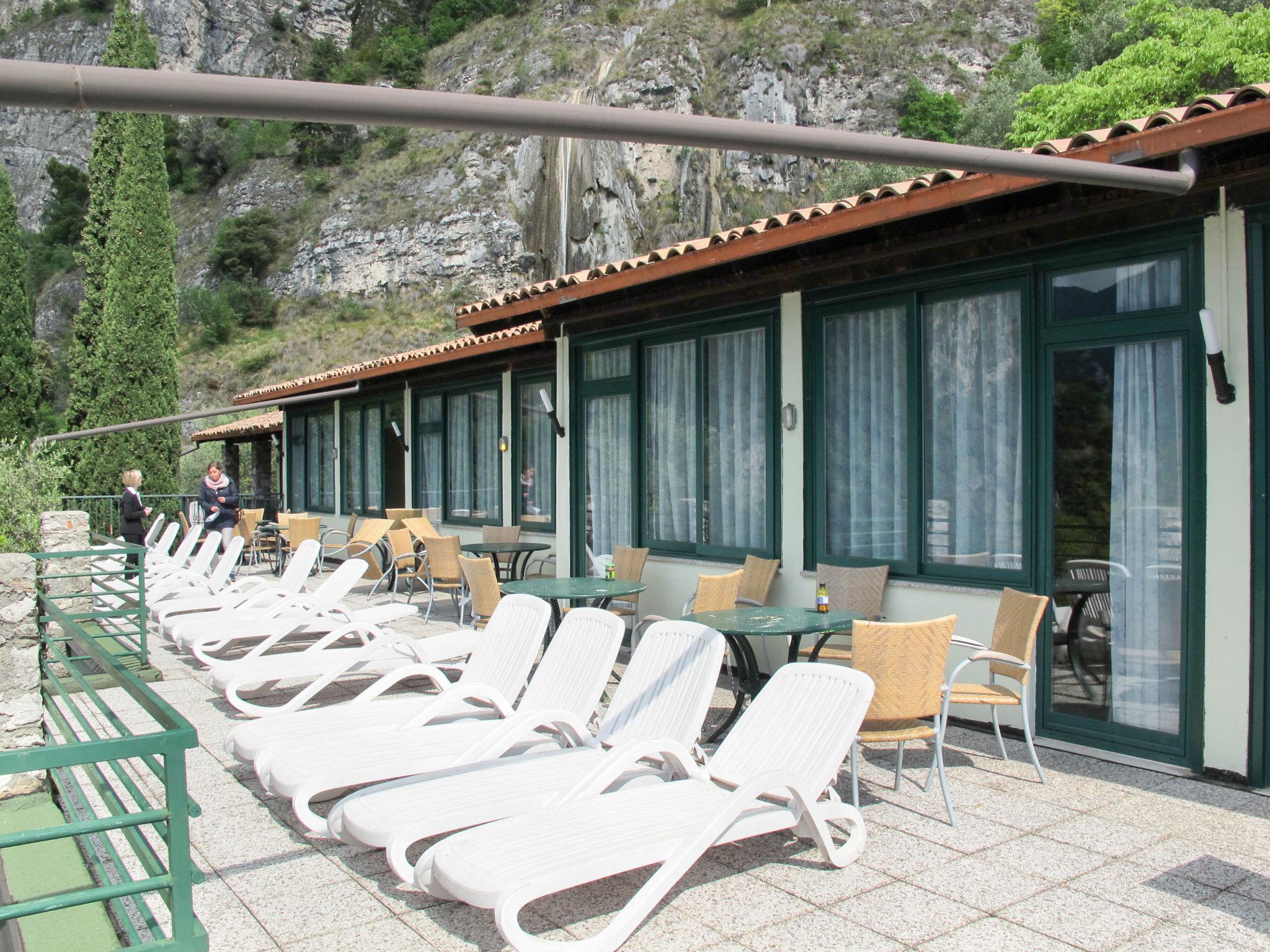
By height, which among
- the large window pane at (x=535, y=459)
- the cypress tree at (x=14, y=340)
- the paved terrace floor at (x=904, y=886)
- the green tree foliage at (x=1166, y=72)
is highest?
the green tree foliage at (x=1166, y=72)

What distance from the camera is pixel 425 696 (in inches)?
210

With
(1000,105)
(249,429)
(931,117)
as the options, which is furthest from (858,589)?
(931,117)

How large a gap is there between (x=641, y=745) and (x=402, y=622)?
22.1ft

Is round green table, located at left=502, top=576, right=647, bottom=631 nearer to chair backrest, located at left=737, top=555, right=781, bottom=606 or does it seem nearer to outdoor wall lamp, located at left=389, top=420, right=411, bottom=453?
chair backrest, located at left=737, top=555, right=781, bottom=606

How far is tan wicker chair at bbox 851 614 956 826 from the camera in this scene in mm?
4102

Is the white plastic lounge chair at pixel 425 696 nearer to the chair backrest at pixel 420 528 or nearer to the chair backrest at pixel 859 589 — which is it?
the chair backrest at pixel 859 589

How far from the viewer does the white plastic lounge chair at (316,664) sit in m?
5.78

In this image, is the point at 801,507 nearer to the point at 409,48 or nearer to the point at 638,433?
the point at 638,433

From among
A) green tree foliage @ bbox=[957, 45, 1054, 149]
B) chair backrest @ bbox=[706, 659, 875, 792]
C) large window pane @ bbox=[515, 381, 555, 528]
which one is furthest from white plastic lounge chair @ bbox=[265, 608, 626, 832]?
green tree foliage @ bbox=[957, 45, 1054, 149]

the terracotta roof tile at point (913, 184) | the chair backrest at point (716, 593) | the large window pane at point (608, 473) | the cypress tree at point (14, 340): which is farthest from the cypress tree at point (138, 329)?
the chair backrest at point (716, 593)

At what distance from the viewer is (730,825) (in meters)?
3.15

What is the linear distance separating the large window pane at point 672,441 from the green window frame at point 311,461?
954cm

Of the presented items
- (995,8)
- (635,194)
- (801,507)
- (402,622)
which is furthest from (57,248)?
(801,507)

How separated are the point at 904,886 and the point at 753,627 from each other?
5.60 ft
